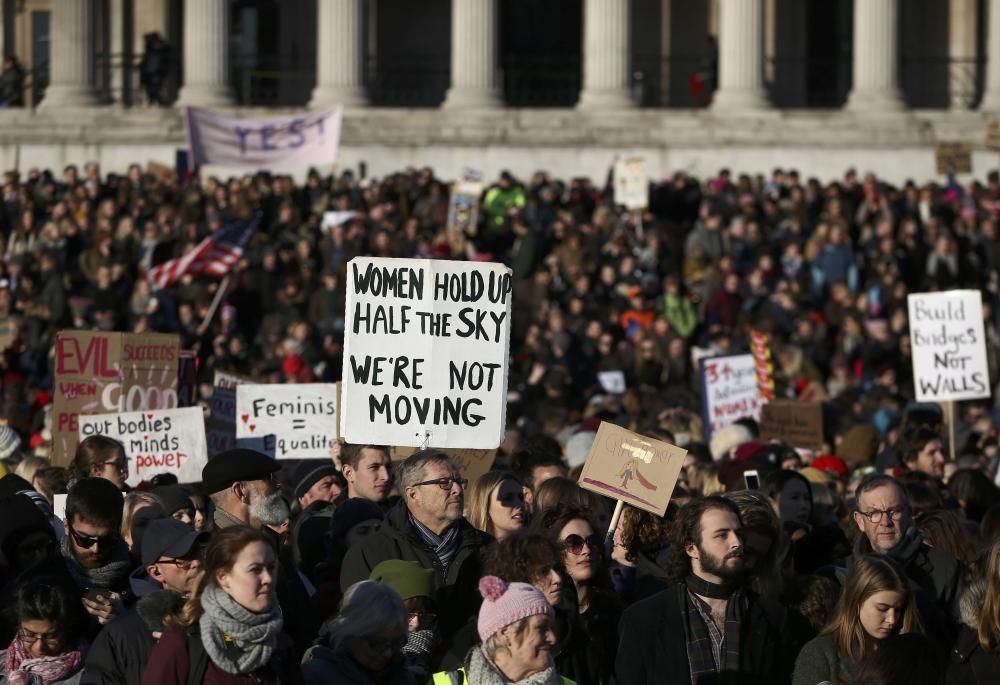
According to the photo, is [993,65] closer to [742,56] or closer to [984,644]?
[742,56]

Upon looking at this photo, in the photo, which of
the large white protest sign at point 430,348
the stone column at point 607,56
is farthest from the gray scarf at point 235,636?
the stone column at point 607,56

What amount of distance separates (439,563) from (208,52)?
33.2 m

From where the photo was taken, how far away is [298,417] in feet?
51.1

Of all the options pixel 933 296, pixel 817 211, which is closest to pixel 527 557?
pixel 933 296

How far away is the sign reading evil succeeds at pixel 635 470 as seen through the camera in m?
11.4

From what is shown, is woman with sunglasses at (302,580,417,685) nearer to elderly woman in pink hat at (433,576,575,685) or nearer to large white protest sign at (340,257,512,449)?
elderly woman in pink hat at (433,576,575,685)

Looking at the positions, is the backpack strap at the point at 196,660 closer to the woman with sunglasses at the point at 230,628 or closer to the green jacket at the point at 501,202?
the woman with sunglasses at the point at 230,628

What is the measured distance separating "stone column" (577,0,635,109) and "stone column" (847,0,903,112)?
407cm

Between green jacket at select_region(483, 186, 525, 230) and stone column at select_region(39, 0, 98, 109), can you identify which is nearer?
green jacket at select_region(483, 186, 525, 230)

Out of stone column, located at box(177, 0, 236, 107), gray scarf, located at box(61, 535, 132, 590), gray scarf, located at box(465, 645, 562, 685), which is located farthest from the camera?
stone column, located at box(177, 0, 236, 107)

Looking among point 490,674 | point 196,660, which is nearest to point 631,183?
point 490,674

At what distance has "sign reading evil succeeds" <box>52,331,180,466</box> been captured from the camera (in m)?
15.9

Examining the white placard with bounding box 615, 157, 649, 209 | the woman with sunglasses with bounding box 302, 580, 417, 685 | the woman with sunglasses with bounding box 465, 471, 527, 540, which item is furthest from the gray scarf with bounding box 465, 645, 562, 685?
the white placard with bounding box 615, 157, 649, 209

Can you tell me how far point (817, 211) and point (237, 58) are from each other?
20.8m
